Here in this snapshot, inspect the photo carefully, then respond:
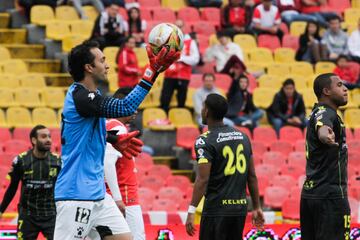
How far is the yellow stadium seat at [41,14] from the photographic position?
69.8ft

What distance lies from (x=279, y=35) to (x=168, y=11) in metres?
2.26

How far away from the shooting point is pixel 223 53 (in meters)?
20.7

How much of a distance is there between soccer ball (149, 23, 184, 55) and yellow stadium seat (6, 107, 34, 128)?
9.20 m

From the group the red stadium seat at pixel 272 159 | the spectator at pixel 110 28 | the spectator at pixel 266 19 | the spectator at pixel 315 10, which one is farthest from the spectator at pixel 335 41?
the red stadium seat at pixel 272 159

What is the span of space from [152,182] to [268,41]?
238 inches

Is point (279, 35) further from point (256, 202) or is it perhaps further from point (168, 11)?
point (256, 202)

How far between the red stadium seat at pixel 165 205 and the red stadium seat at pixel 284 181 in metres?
1.81

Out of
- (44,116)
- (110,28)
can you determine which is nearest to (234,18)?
(110,28)

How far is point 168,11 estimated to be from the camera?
873 inches

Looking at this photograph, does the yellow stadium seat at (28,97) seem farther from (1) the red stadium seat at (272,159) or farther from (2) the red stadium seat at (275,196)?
(2) the red stadium seat at (275,196)

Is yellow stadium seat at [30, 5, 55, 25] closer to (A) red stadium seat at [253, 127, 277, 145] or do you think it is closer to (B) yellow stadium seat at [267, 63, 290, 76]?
(B) yellow stadium seat at [267, 63, 290, 76]

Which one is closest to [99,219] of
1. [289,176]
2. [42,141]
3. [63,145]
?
[63,145]

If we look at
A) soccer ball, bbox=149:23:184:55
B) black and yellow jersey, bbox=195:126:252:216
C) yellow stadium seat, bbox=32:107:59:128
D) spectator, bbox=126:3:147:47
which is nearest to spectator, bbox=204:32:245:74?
spectator, bbox=126:3:147:47

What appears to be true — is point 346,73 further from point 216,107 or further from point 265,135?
point 216,107
